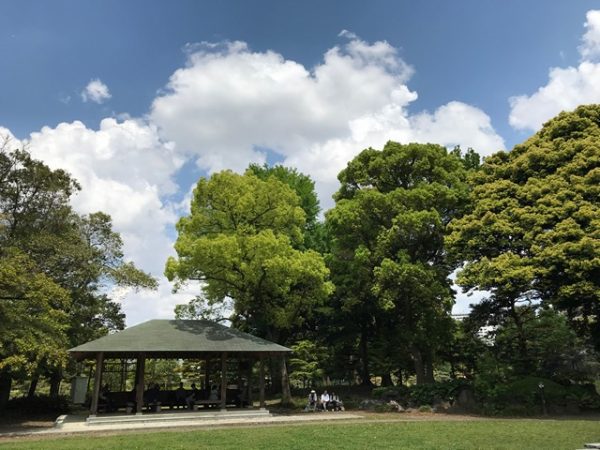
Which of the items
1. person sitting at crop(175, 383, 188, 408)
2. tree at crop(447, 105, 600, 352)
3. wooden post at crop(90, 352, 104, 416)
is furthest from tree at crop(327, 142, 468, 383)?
wooden post at crop(90, 352, 104, 416)

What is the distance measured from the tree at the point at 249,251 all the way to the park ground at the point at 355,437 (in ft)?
26.1

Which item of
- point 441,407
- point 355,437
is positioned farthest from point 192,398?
point 441,407

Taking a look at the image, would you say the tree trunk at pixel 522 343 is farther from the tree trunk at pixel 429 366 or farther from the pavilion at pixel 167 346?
the pavilion at pixel 167 346

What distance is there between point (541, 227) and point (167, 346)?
16203mm

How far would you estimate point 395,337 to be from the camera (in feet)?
90.3

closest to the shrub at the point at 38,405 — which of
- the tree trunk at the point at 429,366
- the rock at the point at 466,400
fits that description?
the tree trunk at the point at 429,366

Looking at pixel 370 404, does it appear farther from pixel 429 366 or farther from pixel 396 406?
pixel 429 366

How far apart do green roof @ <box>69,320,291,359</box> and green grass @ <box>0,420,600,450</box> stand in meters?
4.08

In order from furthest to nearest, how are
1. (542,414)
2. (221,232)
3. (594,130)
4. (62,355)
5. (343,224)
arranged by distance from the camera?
(343,224)
(221,232)
(594,130)
(542,414)
(62,355)

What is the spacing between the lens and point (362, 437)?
1288cm

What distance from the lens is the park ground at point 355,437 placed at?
11.5m

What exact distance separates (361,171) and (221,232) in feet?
29.2

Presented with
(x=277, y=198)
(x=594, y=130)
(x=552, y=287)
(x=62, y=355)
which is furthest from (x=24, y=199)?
(x=594, y=130)

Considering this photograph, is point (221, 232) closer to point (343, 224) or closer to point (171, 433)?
point (343, 224)
